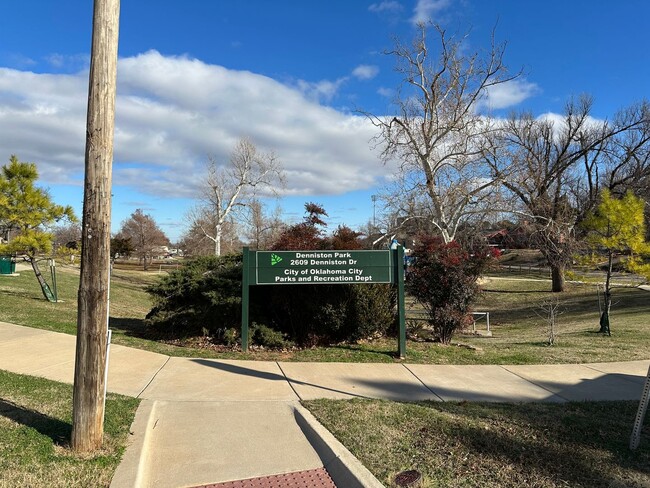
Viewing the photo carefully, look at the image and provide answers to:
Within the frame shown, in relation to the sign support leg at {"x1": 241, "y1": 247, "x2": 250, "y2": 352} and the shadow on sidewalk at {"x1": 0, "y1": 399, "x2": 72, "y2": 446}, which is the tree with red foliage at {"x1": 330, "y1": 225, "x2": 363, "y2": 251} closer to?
the sign support leg at {"x1": 241, "y1": 247, "x2": 250, "y2": 352}

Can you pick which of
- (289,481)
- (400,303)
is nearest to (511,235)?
(400,303)

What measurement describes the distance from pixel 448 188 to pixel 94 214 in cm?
1619

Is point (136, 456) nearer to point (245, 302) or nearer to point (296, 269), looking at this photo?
point (245, 302)

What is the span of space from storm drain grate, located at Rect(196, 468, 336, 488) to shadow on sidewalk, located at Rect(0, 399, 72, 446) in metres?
1.50

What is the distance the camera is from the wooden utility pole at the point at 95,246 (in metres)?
3.95

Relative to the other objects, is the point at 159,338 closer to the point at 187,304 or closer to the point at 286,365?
the point at 187,304

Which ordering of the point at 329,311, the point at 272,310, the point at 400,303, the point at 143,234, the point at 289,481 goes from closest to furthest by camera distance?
the point at 289,481
the point at 400,303
the point at 329,311
the point at 272,310
the point at 143,234

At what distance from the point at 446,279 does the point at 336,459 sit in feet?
18.4

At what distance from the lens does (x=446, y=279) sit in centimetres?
902

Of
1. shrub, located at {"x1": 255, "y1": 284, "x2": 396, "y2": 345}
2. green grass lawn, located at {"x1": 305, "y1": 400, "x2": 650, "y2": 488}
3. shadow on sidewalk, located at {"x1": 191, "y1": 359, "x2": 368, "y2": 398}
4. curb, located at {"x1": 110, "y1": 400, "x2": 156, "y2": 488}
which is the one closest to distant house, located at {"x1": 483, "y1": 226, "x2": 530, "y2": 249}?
shrub, located at {"x1": 255, "y1": 284, "x2": 396, "y2": 345}

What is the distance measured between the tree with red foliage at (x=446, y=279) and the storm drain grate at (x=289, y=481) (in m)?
5.74

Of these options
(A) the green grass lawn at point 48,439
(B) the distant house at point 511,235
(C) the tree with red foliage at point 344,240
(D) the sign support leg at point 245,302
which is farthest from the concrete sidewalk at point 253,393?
(B) the distant house at point 511,235

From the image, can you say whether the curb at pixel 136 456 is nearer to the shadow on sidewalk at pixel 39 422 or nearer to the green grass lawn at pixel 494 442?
the shadow on sidewalk at pixel 39 422

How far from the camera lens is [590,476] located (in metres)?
3.67
